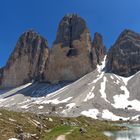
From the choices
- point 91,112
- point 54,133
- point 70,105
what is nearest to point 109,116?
point 91,112

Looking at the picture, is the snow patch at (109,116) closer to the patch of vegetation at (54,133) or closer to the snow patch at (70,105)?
the snow patch at (70,105)

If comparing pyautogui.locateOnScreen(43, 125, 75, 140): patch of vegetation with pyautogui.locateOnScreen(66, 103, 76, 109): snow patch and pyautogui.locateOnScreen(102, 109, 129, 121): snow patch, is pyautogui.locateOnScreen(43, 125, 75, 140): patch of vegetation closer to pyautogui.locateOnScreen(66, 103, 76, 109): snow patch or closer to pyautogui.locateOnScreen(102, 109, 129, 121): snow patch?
pyautogui.locateOnScreen(102, 109, 129, 121): snow patch

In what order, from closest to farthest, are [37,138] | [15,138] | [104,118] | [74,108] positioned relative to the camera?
[15,138] → [37,138] → [104,118] → [74,108]

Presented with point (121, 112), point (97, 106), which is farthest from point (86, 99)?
point (121, 112)

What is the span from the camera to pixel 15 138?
39875 mm

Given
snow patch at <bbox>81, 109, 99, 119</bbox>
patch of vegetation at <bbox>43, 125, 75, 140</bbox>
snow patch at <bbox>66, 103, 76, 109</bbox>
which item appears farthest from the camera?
snow patch at <bbox>66, 103, 76, 109</bbox>

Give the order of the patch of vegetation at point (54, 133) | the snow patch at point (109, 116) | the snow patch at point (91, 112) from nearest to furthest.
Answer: the patch of vegetation at point (54, 133), the snow patch at point (91, 112), the snow patch at point (109, 116)

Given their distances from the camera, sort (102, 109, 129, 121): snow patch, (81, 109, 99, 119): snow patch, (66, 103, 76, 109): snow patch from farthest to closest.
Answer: (66, 103, 76, 109): snow patch < (102, 109, 129, 121): snow patch < (81, 109, 99, 119): snow patch

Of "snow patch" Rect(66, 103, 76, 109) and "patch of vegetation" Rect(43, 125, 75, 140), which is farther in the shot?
"snow patch" Rect(66, 103, 76, 109)

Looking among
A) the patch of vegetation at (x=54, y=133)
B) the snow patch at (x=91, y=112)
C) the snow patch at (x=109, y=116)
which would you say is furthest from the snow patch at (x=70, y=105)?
the patch of vegetation at (x=54, y=133)

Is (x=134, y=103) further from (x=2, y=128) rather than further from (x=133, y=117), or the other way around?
(x=2, y=128)

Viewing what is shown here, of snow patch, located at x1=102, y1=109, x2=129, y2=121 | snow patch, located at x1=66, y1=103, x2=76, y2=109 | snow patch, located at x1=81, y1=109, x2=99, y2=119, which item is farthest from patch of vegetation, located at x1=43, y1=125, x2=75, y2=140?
snow patch, located at x1=66, y1=103, x2=76, y2=109

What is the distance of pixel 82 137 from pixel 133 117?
125376 millimetres

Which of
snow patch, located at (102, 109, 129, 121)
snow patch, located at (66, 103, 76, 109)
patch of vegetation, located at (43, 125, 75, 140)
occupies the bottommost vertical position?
patch of vegetation, located at (43, 125, 75, 140)
